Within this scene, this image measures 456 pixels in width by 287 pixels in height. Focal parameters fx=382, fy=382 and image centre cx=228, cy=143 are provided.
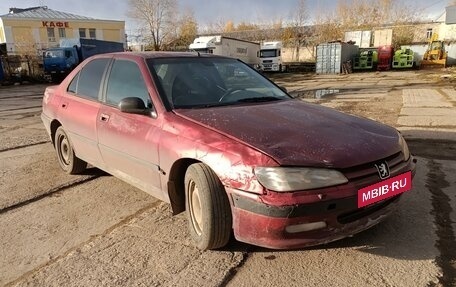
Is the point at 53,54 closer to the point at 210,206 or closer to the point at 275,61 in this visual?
the point at 275,61

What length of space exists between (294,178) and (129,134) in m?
1.70

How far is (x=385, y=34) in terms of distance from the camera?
1593 inches

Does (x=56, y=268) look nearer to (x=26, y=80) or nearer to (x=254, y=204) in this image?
(x=254, y=204)

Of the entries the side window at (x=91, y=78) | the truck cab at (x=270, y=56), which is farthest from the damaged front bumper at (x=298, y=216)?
the truck cab at (x=270, y=56)

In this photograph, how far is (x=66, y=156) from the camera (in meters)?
5.00

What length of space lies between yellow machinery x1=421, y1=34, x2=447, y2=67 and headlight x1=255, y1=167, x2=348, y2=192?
39685 millimetres

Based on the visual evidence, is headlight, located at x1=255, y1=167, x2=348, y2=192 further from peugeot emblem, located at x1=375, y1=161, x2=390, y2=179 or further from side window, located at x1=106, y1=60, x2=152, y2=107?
side window, located at x1=106, y1=60, x2=152, y2=107

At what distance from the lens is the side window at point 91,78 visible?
417 cm

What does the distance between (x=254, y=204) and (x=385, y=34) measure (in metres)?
43.2

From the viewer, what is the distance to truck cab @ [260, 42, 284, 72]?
34031 millimetres

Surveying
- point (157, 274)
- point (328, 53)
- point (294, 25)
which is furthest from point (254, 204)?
point (294, 25)

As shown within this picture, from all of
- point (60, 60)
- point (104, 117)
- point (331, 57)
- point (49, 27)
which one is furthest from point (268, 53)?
point (104, 117)

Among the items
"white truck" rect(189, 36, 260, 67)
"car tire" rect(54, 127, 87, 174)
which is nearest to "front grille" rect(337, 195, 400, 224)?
"car tire" rect(54, 127, 87, 174)

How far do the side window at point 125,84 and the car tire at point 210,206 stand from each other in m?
0.92
